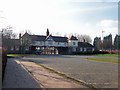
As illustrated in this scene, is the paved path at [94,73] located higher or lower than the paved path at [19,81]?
lower

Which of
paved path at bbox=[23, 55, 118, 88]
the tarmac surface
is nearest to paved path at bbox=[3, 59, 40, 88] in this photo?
the tarmac surface

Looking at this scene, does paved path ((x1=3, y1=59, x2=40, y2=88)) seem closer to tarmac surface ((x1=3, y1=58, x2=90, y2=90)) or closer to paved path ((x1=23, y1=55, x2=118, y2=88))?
tarmac surface ((x1=3, y1=58, x2=90, y2=90))

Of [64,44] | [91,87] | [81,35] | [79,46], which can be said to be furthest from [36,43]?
[91,87]

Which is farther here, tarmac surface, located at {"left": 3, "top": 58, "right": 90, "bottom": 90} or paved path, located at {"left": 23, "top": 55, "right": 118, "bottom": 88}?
paved path, located at {"left": 23, "top": 55, "right": 118, "bottom": 88}

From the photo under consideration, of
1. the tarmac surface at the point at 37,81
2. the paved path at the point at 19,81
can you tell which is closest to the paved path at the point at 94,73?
the tarmac surface at the point at 37,81

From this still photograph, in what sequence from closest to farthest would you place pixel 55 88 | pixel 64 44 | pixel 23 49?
pixel 55 88 → pixel 23 49 → pixel 64 44

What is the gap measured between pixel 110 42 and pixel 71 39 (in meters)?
39.2

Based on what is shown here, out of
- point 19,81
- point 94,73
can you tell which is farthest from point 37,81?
point 94,73

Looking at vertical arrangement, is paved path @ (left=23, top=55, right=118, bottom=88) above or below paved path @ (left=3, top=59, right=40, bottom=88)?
below

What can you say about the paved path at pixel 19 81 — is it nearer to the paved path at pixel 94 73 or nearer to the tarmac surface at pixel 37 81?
the tarmac surface at pixel 37 81

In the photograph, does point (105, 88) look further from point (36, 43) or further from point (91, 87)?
point (36, 43)

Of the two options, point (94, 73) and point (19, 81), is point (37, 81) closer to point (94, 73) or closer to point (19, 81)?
point (19, 81)

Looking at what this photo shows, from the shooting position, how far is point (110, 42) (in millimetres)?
137625

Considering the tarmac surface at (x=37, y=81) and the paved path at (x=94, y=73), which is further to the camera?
the paved path at (x=94, y=73)
